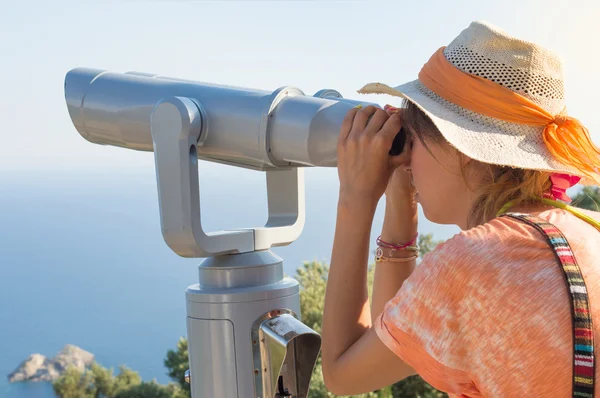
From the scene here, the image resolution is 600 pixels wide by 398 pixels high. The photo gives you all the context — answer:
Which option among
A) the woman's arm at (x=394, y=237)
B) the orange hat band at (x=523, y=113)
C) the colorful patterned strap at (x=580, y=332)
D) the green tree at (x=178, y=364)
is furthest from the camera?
the green tree at (x=178, y=364)

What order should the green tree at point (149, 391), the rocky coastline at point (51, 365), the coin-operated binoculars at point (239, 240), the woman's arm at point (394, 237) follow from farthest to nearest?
the green tree at point (149, 391) → the rocky coastline at point (51, 365) → the woman's arm at point (394, 237) → the coin-operated binoculars at point (239, 240)

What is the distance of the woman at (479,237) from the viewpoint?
0.97 metres

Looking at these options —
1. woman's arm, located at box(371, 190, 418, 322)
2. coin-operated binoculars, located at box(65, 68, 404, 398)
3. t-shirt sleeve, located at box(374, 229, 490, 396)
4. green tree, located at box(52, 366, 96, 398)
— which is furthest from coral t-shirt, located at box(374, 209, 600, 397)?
green tree, located at box(52, 366, 96, 398)

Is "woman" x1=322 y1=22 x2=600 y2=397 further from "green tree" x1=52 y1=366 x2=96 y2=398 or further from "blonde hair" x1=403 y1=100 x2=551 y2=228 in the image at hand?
"green tree" x1=52 y1=366 x2=96 y2=398

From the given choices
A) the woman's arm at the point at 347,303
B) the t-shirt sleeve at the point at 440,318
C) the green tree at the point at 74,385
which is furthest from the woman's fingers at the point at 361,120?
the green tree at the point at 74,385

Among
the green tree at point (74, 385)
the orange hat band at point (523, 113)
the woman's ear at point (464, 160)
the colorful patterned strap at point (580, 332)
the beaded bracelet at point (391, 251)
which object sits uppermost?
the orange hat band at point (523, 113)

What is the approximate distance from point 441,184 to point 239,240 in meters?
→ 0.41

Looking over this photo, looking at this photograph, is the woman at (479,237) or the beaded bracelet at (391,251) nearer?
the woman at (479,237)

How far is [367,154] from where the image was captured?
120 centimetres

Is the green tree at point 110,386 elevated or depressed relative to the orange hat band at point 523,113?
depressed

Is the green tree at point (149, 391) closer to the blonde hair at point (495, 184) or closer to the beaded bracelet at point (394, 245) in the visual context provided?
the beaded bracelet at point (394, 245)

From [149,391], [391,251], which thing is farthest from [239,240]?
[149,391]

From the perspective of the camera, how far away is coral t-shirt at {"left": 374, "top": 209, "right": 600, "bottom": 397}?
3.17 ft

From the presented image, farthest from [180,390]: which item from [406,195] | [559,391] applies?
[559,391]
